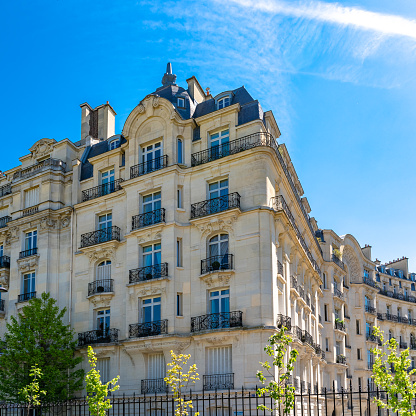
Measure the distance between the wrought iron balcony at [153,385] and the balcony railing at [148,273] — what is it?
469cm

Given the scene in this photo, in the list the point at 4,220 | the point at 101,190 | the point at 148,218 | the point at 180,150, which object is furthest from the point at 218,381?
the point at 4,220

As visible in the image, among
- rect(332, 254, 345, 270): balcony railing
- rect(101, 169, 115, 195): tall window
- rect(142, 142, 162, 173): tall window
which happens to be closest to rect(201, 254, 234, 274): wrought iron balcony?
rect(142, 142, 162, 173): tall window

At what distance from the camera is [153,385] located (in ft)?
86.1

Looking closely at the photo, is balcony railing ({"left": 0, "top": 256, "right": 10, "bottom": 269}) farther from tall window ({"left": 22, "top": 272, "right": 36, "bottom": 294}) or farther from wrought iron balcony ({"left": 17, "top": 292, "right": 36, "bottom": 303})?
wrought iron balcony ({"left": 17, "top": 292, "right": 36, "bottom": 303})

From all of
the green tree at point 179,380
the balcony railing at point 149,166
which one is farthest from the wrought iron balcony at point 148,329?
the balcony railing at point 149,166

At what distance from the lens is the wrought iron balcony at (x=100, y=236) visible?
98.8 ft

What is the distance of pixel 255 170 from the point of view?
26719 mm

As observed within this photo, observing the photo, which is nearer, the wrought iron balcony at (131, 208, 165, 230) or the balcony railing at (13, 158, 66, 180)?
the wrought iron balcony at (131, 208, 165, 230)

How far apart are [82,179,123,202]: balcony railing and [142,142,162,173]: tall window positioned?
6.15ft

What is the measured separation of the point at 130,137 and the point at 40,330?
10975mm

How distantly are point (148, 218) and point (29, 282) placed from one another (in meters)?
9.30

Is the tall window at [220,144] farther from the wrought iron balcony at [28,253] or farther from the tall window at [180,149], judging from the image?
the wrought iron balcony at [28,253]

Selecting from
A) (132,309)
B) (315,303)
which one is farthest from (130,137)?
(315,303)

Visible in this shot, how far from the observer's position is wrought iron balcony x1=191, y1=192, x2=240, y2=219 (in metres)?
26.6
